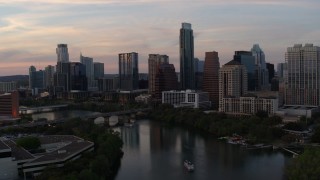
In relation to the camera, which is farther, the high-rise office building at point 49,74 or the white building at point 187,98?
the high-rise office building at point 49,74

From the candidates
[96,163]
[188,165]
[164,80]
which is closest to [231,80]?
[164,80]

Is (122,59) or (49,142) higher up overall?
(122,59)

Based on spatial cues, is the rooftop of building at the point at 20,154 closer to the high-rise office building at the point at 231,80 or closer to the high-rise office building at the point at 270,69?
the high-rise office building at the point at 231,80

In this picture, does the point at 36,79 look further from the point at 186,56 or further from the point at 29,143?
the point at 29,143

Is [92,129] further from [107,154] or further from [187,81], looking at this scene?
[187,81]

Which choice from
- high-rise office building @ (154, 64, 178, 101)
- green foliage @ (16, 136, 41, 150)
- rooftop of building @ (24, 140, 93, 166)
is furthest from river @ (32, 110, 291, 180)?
high-rise office building @ (154, 64, 178, 101)

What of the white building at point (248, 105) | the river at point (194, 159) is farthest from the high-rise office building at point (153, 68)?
the river at point (194, 159)

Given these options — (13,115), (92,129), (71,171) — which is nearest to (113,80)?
(13,115)
